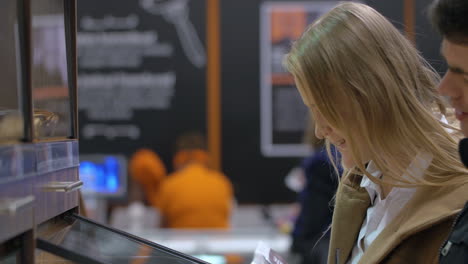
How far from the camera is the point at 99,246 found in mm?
1056

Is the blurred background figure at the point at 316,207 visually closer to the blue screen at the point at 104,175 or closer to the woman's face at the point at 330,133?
the woman's face at the point at 330,133

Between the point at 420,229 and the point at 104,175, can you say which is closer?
the point at 420,229

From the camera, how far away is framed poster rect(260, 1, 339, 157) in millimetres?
4969

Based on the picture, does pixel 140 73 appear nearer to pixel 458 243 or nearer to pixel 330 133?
pixel 330 133

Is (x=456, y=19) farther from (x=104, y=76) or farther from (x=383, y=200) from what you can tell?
(x=104, y=76)

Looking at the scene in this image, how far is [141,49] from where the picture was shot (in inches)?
195

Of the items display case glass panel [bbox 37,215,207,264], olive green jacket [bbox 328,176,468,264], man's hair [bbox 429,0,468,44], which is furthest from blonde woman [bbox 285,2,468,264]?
display case glass panel [bbox 37,215,207,264]

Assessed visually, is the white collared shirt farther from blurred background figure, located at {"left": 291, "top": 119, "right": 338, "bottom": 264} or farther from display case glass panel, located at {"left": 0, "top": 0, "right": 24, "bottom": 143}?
blurred background figure, located at {"left": 291, "top": 119, "right": 338, "bottom": 264}

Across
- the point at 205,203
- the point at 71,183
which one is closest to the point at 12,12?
the point at 71,183

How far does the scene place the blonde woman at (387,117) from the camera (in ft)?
3.97

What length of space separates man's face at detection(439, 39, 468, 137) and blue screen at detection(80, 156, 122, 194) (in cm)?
378

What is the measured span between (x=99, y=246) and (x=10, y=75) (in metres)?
0.35

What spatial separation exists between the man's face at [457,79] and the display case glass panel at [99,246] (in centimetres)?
59

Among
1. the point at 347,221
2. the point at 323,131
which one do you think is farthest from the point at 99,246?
the point at 347,221
